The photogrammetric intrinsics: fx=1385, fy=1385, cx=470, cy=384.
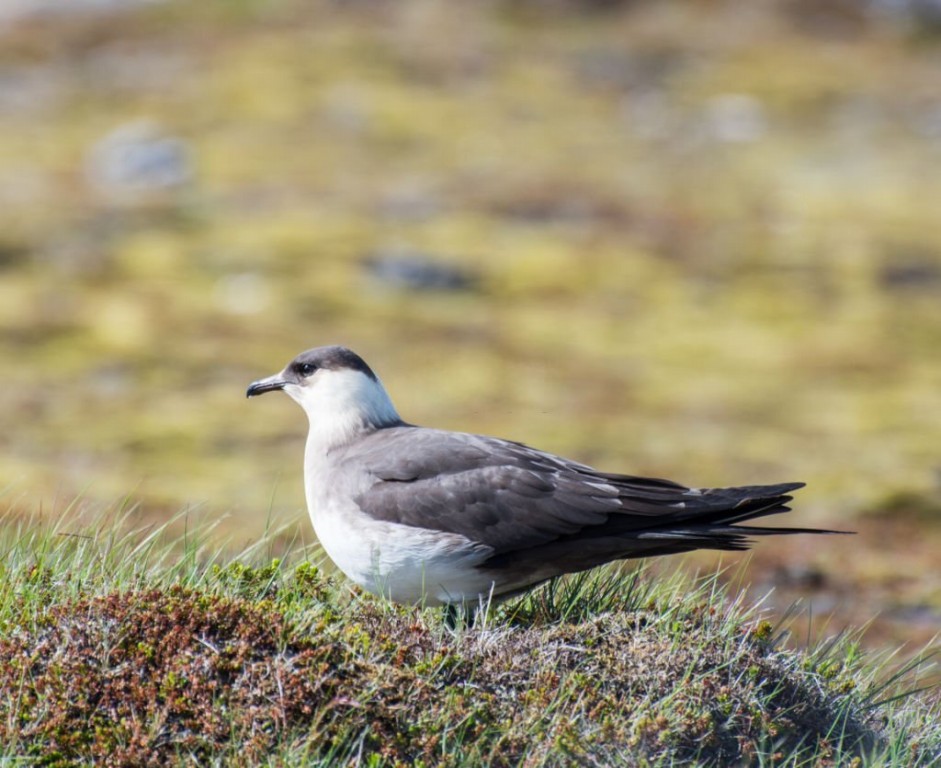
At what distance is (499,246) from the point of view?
26609mm

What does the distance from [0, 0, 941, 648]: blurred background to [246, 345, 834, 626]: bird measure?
1.94 ft

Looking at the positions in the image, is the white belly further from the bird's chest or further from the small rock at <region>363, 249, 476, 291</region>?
the small rock at <region>363, 249, 476, 291</region>

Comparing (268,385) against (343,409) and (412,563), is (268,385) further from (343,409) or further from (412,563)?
(412,563)

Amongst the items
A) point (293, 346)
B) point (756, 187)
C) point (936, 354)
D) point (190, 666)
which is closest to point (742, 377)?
point (936, 354)

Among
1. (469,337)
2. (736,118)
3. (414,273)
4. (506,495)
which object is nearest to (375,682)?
(506,495)

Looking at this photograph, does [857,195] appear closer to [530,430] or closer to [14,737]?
[530,430]

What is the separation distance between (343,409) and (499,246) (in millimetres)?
19431

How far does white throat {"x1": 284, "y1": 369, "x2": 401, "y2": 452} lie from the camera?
24.2 ft

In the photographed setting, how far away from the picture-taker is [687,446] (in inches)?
687

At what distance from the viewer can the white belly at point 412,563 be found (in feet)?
20.8

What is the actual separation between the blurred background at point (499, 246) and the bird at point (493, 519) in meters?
0.59

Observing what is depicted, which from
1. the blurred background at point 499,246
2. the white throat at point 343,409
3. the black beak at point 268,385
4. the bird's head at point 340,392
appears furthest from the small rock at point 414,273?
the white throat at point 343,409

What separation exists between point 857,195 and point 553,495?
25.7m

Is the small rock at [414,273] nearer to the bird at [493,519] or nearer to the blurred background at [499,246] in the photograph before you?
the blurred background at [499,246]
